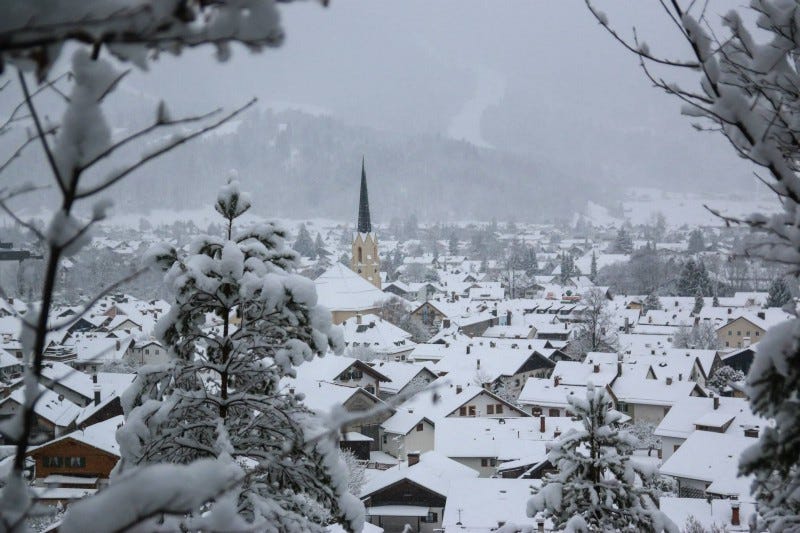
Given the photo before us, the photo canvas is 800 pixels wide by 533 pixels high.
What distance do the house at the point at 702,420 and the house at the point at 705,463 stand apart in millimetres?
2624

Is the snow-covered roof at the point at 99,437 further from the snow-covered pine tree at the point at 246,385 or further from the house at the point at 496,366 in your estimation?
the house at the point at 496,366

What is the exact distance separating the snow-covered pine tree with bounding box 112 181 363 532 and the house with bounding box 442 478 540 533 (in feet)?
35.9

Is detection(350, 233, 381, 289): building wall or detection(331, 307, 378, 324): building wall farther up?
detection(350, 233, 381, 289): building wall

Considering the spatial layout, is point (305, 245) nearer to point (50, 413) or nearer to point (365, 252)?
point (365, 252)

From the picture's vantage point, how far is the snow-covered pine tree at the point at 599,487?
7.14 meters

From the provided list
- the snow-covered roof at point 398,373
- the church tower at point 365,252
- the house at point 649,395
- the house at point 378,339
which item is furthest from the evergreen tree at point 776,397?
the church tower at point 365,252

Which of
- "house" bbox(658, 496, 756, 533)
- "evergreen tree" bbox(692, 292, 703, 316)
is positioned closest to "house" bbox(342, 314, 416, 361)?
"house" bbox(658, 496, 756, 533)

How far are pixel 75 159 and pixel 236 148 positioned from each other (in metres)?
203

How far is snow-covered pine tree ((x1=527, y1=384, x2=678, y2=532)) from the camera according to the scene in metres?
7.14

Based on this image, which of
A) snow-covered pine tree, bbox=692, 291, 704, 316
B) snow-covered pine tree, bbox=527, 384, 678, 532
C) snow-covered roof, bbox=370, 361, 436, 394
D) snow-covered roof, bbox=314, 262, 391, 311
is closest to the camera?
snow-covered pine tree, bbox=527, 384, 678, 532

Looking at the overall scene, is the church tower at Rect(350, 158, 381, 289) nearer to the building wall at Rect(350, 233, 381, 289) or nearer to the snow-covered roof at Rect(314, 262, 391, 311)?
the building wall at Rect(350, 233, 381, 289)

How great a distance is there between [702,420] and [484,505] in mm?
11903

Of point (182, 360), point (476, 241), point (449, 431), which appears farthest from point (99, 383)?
point (476, 241)

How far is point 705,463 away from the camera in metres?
20.6
